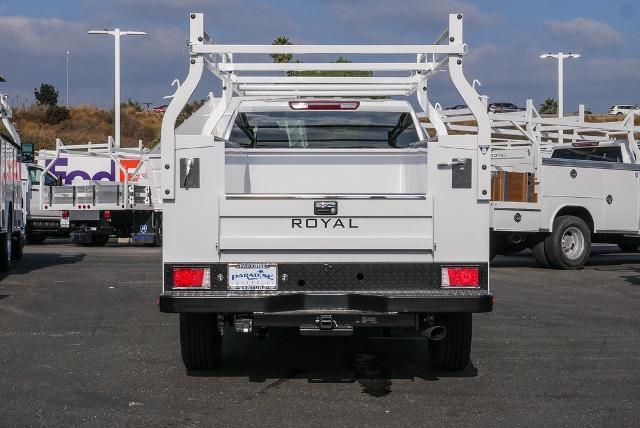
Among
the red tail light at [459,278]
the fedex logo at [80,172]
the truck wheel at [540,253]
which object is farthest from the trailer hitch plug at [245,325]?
the fedex logo at [80,172]

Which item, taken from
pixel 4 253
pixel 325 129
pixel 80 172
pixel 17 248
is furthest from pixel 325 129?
pixel 80 172

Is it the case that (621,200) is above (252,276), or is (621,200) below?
above

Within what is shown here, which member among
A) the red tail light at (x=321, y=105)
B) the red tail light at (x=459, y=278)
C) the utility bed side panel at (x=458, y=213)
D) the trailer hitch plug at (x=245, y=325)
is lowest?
the trailer hitch plug at (x=245, y=325)

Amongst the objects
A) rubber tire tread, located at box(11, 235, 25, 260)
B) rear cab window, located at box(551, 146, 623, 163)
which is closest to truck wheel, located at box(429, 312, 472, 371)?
rear cab window, located at box(551, 146, 623, 163)

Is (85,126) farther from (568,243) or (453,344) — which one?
(453,344)

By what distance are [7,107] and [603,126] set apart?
1127cm

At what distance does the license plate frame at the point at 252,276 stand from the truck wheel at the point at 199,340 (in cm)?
57

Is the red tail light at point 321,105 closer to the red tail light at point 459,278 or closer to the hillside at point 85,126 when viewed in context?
the red tail light at point 459,278

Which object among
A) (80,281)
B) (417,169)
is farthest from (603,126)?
(417,169)

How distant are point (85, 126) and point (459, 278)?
64901 mm

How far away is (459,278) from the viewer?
7043 millimetres

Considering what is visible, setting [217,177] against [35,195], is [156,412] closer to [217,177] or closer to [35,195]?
[217,177]

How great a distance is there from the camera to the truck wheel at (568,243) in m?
16.7

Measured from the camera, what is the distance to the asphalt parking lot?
21.6 feet
